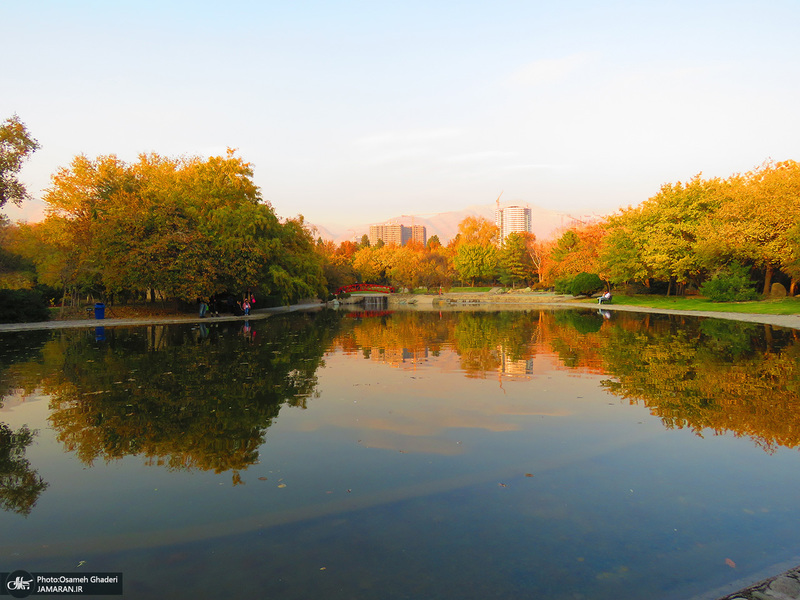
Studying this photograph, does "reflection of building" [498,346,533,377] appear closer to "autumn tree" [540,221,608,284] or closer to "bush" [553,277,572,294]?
"autumn tree" [540,221,608,284]

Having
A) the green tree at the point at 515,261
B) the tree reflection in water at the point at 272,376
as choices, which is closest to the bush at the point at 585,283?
the tree reflection in water at the point at 272,376

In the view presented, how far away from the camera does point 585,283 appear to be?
57.2m

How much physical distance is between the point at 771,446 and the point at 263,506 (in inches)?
282

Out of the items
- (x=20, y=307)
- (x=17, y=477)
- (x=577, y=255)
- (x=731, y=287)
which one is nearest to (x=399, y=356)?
(x=17, y=477)

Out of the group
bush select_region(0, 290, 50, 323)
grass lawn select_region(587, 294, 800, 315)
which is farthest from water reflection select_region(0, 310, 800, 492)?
grass lawn select_region(587, 294, 800, 315)

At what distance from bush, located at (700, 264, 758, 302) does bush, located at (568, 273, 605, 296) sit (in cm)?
1604

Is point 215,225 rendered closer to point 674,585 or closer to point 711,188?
point 674,585

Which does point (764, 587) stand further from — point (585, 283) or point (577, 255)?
point (577, 255)

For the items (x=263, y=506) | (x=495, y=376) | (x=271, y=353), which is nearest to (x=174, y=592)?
(x=263, y=506)

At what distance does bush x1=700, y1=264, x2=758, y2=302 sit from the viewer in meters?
39.9

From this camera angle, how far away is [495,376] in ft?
43.1

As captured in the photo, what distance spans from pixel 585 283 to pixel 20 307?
5156 centimetres

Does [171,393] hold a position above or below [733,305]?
below

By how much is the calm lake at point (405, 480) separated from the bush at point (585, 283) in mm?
45246
